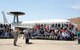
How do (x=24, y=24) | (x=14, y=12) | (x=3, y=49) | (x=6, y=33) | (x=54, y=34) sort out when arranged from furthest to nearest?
(x=14, y=12) < (x=24, y=24) < (x=6, y=33) < (x=54, y=34) < (x=3, y=49)

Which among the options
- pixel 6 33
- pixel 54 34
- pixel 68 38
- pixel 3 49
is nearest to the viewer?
pixel 3 49

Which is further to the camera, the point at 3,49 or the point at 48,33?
the point at 48,33

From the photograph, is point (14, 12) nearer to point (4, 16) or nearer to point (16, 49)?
point (4, 16)

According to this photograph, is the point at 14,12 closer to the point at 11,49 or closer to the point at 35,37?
the point at 35,37

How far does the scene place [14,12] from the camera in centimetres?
8419

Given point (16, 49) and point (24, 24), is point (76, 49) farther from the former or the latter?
point (24, 24)

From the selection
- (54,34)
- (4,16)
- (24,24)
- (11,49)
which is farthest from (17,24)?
(11,49)

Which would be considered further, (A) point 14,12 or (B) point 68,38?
(A) point 14,12

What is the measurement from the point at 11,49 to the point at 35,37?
45.0 ft

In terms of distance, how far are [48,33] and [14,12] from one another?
54004 millimetres

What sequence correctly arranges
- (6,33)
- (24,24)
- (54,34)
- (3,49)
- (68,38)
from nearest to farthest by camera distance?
(3,49) → (68,38) → (54,34) → (6,33) → (24,24)

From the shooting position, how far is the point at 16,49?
1775 centimetres

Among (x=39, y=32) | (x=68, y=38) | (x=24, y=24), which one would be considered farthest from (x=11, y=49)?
(x=24, y=24)

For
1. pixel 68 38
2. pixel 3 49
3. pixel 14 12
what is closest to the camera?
pixel 3 49
